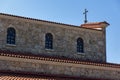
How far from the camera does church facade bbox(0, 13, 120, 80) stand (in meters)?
22.5

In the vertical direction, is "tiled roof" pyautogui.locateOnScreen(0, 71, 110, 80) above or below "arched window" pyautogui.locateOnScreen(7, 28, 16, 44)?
below

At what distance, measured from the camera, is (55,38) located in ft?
85.8

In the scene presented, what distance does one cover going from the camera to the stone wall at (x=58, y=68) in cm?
2216

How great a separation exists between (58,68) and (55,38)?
3122 millimetres

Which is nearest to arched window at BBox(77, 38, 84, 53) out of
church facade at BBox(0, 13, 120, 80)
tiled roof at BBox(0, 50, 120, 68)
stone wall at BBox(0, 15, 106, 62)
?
church facade at BBox(0, 13, 120, 80)

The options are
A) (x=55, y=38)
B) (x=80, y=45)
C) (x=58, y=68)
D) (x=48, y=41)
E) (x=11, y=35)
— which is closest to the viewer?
(x=58, y=68)

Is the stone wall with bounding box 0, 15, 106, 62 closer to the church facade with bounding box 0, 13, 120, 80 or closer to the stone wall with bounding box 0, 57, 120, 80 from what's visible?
the church facade with bounding box 0, 13, 120, 80

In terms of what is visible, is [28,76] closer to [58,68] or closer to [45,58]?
[45,58]

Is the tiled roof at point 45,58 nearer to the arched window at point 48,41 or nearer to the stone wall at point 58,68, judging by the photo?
the stone wall at point 58,68

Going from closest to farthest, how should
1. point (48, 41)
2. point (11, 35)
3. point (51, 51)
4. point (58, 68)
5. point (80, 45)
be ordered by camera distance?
point (58, 68) < point (11, 35) < point (51, 51) < point (48, 41) < point (80, 45)

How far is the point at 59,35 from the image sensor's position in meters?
26.4

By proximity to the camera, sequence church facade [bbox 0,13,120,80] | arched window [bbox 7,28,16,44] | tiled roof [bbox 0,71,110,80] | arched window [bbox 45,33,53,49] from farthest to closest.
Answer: arched window [bbox 45,33,53,49]
arched window [bbox 7,28,16,44]
church facade [bbox 0,13,120,80]
tiled roof [bbox 0,71,110,80]

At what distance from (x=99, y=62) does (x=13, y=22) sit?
709 centimetres

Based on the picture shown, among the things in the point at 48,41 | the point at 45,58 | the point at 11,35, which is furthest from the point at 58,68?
the point at 11,35
